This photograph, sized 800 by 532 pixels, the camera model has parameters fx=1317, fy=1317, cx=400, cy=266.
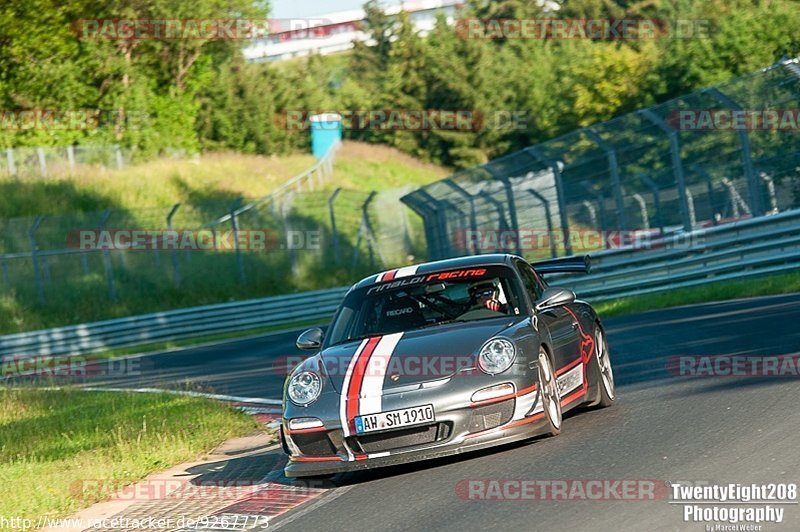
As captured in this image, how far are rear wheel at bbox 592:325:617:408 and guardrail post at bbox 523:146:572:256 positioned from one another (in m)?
12.5

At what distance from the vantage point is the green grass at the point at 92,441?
9.05 metres

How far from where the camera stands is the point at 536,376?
8.30m

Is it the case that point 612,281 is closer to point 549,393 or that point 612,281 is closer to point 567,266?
point 567,266

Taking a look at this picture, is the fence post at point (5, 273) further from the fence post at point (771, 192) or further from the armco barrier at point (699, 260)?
the fence post at point (771, 192)

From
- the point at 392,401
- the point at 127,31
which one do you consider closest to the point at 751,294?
the point at 392,401

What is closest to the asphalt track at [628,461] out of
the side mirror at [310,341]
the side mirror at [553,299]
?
the side mirror at [553,299]

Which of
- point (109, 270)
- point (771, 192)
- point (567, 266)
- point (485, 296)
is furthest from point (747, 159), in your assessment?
point (109, 270)

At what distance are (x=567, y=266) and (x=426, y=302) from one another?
1.46 metres

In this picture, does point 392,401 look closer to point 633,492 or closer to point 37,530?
point 633,492

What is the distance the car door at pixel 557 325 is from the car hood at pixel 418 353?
330mm

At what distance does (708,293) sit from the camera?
1930cm

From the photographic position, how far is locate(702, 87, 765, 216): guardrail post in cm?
1864

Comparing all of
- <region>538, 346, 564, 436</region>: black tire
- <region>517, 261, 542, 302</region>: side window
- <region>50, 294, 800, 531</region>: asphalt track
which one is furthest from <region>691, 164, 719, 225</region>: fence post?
<region>538, 346, 564, 436</region>: black tire

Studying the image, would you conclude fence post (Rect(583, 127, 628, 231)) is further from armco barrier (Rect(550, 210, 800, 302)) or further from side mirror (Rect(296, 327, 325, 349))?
side mirror (Rect(296, 327, 325, 349))
